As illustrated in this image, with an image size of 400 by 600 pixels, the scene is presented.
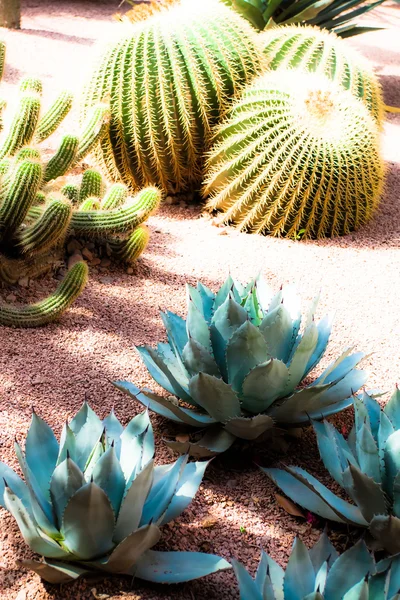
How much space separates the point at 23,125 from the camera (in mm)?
3258

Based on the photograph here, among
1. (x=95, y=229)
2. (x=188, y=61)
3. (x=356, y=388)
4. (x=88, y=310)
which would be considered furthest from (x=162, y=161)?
(x=356, y=388)

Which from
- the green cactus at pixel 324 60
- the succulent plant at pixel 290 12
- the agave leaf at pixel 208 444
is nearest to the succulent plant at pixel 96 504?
the agave leaf at pixel 208 444

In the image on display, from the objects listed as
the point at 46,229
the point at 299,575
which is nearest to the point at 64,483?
the point at 299,575

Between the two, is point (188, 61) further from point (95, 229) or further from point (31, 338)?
point (31, 338)

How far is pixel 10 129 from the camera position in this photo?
3.33m

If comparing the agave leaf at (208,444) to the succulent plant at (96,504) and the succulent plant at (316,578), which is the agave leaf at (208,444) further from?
the succulent plant at (316,578)

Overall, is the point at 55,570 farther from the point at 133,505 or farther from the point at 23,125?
the point at 23,125

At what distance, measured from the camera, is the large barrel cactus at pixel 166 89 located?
4.23 metres

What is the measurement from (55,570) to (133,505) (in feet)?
0.80

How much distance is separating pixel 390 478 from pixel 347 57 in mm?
3784

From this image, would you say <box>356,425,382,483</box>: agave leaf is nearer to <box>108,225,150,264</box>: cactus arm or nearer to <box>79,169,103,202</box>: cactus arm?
<box>108,225,150,264</box>: cactus arm

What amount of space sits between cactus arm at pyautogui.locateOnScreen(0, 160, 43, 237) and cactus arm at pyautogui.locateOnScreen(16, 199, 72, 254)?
0.23 feet

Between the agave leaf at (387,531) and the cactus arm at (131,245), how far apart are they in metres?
1.99

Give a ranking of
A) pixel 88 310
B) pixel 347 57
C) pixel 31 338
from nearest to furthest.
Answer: pixel 31 338 < pixel 88 310 < pixel 347 57
